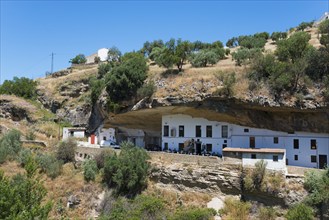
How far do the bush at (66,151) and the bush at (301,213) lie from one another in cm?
2280

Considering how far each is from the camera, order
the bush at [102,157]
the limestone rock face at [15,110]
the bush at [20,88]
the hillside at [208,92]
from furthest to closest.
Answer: the bush at [20,88]
the limestone rock face at [15,110]
the bush at [102,157]
the hillside at [208,92]

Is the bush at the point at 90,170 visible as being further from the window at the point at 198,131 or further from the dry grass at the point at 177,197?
the window at the point at 198,131

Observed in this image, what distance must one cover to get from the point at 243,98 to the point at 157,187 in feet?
35.7

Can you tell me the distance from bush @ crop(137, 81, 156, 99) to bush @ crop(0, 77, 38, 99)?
2671cm

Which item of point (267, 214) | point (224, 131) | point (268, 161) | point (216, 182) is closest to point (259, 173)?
point (268, 161)

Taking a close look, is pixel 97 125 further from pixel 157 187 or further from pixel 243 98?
pixel 243 98

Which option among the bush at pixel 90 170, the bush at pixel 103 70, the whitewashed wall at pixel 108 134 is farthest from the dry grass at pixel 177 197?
the bush at pixel 103 70

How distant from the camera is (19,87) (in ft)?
179

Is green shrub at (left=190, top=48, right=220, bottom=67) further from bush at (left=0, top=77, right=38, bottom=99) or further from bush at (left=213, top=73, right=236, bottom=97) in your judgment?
bush at (left=0, top=77, right=38, bottom=99)

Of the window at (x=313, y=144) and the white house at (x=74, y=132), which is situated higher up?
the white house at (x=74, y=132)

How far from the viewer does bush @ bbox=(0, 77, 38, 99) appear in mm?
53969

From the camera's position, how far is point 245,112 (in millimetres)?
31453

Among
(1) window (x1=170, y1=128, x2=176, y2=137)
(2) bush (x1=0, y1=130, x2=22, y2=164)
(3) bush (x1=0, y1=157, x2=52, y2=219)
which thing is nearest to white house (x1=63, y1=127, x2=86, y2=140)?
(2) bush (x1=0, y1=130, x2=22, y2=164)

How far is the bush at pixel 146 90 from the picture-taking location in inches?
1345
